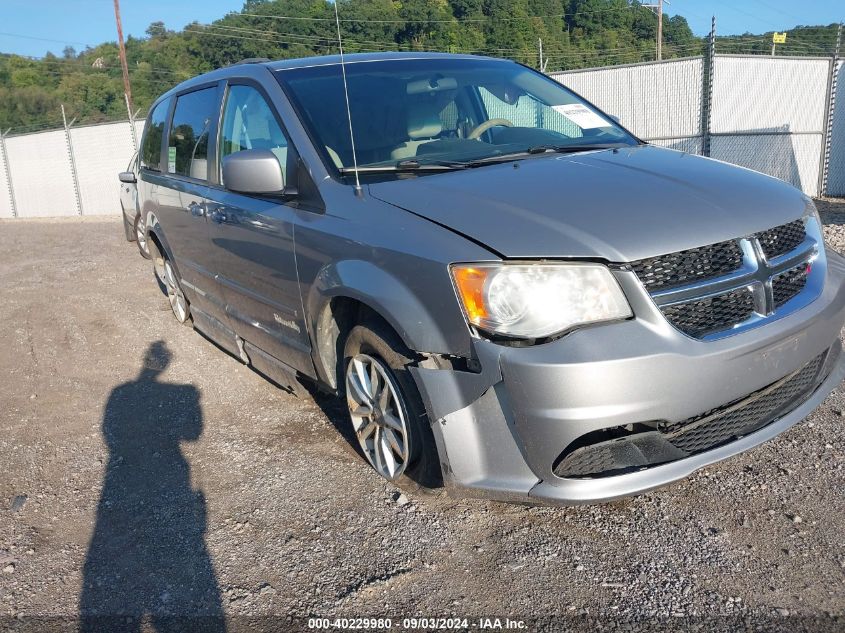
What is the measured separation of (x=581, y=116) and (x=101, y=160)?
1907 cm

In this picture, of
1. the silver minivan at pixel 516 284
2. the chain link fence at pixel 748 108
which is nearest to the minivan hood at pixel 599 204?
the silver minivan at pixel 516 284

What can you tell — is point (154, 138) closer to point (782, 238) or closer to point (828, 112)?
point (782, 238)

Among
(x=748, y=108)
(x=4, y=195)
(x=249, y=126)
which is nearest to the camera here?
(x=249, y=126)

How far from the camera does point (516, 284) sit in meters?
2.48

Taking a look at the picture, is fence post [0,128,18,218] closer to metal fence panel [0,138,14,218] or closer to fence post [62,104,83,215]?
metal fence panel [0,138,14,218]

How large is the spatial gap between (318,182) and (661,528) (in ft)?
6.83

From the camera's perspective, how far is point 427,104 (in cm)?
388

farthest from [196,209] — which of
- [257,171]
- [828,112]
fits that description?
[828,112]

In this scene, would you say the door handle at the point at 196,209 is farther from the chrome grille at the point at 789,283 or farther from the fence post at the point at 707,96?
the fence post at the point at 707,96

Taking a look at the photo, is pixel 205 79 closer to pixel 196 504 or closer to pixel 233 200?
pixel 233 200

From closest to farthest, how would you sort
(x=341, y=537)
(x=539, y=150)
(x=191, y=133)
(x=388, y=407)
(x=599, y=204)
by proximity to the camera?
(x=599, y=204)
(x=341, y=537)
(x=388, y=407)
(x=539, y=150)
(x=191, y=133)

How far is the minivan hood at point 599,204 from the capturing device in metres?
2.52

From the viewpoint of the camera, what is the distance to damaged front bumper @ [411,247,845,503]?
2377 mm

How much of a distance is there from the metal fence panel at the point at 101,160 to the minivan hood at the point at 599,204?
18782 millimetres
